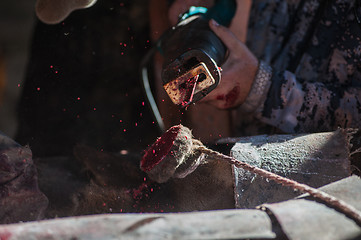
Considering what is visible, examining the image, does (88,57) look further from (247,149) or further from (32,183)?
(247,149)

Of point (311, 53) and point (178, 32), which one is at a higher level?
point (178, 32)

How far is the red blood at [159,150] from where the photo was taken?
0.80 metres

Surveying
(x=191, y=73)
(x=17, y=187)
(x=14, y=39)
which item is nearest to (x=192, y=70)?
(x=191, y=73)

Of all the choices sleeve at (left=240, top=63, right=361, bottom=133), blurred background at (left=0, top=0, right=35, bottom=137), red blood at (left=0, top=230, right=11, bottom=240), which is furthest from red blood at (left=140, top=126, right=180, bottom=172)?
blurred background at (left=0, top=0, right=35, bottom=137)

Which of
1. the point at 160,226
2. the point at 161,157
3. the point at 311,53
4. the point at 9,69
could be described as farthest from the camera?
the point at 9,69

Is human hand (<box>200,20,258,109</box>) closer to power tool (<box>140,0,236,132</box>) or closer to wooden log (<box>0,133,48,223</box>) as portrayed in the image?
power tool (<box>140,0,236,132</box>)

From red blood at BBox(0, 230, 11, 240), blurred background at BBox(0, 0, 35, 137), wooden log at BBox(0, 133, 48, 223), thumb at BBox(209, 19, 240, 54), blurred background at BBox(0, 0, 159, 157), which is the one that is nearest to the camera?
red blood at BBox(0, 230, 11, 240)

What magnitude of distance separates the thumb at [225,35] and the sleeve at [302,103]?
112 millimetres

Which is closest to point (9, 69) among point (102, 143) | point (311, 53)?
point (102, 143)

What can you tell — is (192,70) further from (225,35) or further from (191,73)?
(225,35)

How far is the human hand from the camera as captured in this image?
116cm

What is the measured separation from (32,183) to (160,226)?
42 centimetres

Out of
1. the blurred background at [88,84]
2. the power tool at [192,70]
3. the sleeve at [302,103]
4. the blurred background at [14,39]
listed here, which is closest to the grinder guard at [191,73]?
the power tool at [192,70]

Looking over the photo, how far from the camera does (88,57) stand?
1707 millimetres
